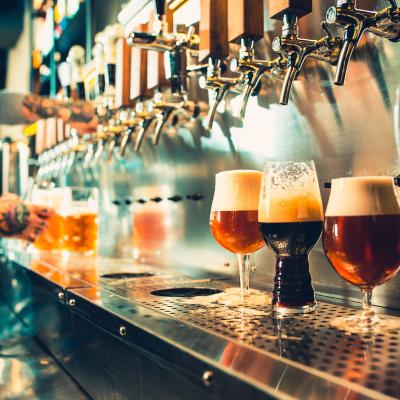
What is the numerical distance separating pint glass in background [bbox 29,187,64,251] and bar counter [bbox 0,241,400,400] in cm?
96

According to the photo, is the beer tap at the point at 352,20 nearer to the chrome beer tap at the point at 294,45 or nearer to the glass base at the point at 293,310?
the chrome beer tap at the point at 294,45

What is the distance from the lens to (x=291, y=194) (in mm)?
1002

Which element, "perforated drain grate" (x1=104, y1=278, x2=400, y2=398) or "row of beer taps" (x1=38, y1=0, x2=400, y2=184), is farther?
"row of beer taps" (x1=38, y1=0, x2=400, y2=184)

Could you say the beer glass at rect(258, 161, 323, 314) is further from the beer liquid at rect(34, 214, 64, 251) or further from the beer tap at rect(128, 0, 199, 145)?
the beer liquid at rect(34, 214, 64, 251)

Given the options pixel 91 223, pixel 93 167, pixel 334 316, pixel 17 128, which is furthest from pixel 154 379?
pixel 17 128

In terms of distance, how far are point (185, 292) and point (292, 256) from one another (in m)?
0.46

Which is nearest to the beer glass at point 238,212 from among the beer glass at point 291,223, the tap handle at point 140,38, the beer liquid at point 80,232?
the beer glass at point 291,223

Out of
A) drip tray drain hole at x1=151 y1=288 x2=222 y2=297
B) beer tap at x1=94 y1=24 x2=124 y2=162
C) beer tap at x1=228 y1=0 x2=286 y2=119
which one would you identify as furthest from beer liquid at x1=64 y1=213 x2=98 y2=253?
beer tap at x1=228 y1=0 x2=286 y2=119

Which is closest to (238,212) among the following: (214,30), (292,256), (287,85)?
(292,256)

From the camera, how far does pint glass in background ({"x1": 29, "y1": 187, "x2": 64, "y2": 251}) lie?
8.72ft

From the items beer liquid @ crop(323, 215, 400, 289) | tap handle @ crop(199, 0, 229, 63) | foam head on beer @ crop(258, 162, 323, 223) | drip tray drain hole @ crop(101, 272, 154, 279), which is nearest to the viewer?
beer liquid @ crop(323, 215, 400, 289)

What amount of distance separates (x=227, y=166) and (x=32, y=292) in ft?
2.72

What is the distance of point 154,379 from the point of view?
903mm

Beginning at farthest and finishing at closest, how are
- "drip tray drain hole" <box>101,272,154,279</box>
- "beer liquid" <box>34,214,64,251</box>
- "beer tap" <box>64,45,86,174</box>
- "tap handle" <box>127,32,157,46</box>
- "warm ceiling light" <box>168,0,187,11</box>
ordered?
"beer tap" <box>64,45,86,174</box> < "beer liquid" <box>34,214,64,251</box> < "warm ceiling light" <box>168,0,187,11</box> < "drip tray drain hole" <box>101,272,154,279</box> < "tap handle" <box>127,32,157,46</box>
